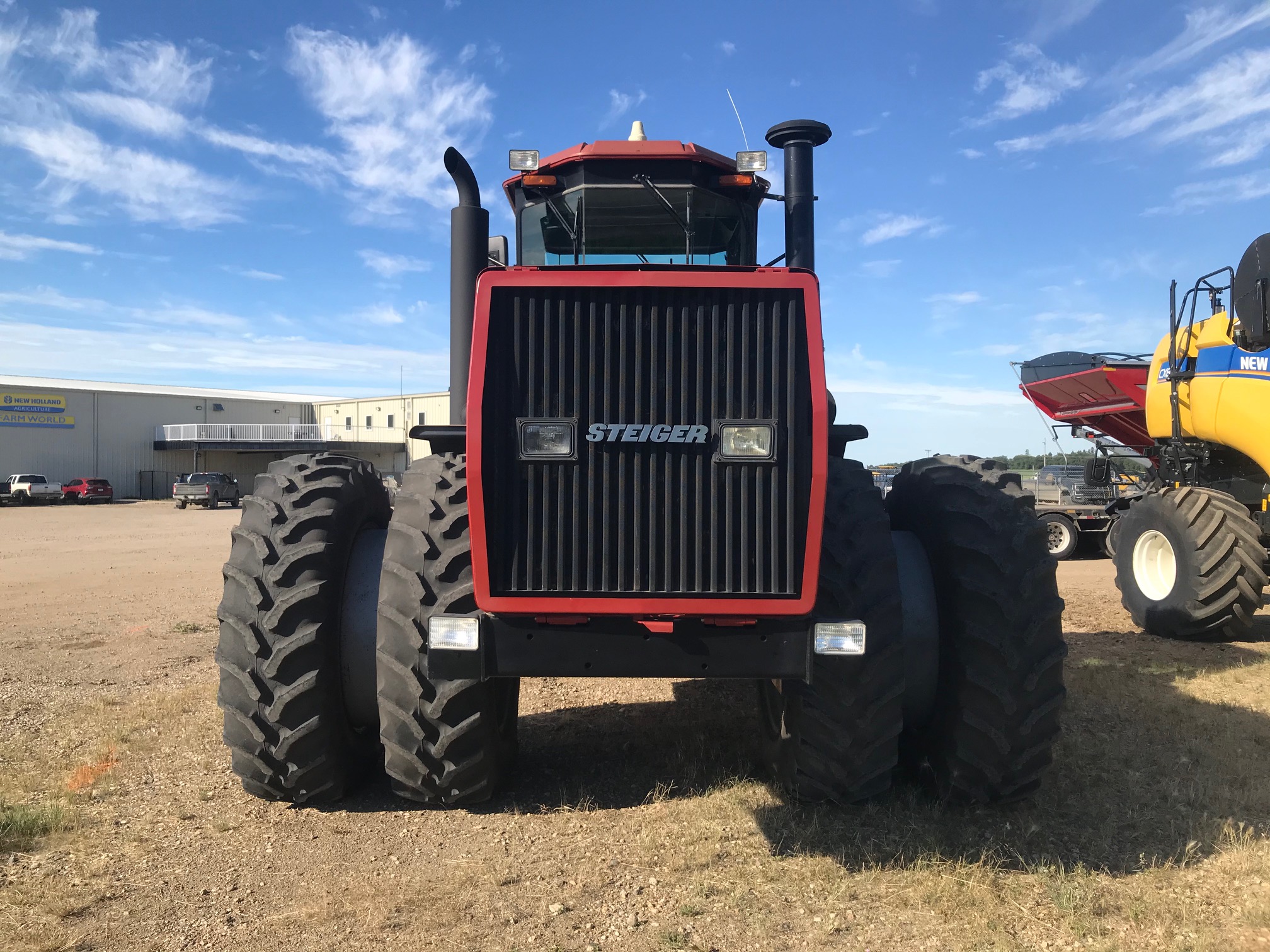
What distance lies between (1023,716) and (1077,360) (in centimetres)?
1313

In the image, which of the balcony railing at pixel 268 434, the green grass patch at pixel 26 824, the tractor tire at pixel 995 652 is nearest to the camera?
the green grass patch at pixel 26 824

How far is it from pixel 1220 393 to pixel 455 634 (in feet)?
28.6

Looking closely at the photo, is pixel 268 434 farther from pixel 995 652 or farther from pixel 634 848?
pixel 995 652

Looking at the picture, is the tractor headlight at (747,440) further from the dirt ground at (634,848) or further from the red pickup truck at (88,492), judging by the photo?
the red pickup truck at (88,492)

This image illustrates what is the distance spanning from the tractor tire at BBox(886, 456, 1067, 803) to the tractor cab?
1925mm

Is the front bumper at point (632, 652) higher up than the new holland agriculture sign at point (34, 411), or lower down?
lower down

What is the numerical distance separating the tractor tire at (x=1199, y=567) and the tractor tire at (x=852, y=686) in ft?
18.5

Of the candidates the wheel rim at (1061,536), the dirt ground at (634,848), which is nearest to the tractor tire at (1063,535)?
the wheel rim at (1061,536)

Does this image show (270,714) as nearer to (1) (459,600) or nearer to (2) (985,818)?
(1) (459,600)

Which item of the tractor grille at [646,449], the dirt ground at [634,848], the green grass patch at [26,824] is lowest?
the dirt ground at [634,848]

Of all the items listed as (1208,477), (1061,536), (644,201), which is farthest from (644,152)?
(1061,536)

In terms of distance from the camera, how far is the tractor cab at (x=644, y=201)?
15.0ft

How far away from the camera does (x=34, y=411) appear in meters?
47.2

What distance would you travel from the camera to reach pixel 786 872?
350 centimetres
